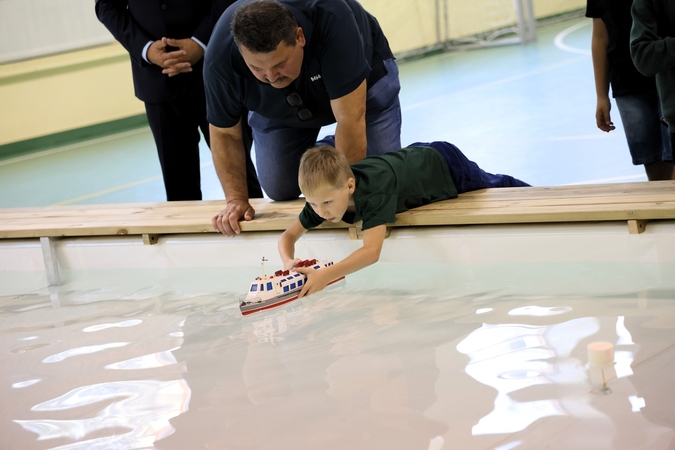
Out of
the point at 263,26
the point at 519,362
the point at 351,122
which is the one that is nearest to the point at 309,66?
the point at 351,122

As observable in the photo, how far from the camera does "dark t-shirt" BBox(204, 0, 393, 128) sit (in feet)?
9.21

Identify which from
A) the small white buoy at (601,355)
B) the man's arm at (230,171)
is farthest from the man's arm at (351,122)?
the small white buoy at (601,355)

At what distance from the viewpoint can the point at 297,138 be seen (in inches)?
134

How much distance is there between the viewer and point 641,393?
1.71 m

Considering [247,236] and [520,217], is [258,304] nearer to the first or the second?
[247,236]

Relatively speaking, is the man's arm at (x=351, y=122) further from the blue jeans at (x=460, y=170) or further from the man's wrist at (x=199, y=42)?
the man's wrist at (x=199, y=42)

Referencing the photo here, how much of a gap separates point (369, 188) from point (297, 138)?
0.81m

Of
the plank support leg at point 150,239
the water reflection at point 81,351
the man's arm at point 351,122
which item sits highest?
the man's arm at point 351,122

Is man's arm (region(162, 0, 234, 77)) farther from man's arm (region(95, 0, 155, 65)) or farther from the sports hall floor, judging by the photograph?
the sports hall floor

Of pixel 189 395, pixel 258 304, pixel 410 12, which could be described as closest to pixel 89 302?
pixel 258 304

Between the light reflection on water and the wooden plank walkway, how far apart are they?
312mm

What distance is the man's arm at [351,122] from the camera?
9.36 ft

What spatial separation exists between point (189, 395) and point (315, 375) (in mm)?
343

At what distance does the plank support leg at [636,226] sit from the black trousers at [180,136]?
72.8 inches
